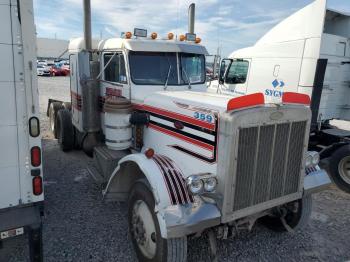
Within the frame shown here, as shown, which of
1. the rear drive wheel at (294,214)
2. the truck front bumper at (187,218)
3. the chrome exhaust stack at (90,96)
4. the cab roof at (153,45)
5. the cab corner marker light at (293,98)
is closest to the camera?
the truck front bumper at (187,218)

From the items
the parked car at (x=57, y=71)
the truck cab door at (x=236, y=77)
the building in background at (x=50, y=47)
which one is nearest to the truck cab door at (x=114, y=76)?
the truck cab door at (x=236, y=77)

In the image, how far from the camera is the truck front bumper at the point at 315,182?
3682 millimetres

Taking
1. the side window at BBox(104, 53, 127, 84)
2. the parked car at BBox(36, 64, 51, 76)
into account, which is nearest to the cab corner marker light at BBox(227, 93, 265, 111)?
the side window at BBox(104, 53, 127, 84)

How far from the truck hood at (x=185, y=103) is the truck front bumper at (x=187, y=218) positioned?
3.27 ft

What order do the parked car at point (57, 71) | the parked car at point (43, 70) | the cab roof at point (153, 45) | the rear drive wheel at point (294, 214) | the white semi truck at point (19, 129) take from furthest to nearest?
the parked car at point (57, 71) < the parked car at point (43, 70) < the cab roof at point (153, 45) < the rear drive wheel at point (294, 214) < the white semi truck at point (19, 129)

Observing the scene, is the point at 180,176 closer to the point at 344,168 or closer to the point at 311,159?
the point at 311,159

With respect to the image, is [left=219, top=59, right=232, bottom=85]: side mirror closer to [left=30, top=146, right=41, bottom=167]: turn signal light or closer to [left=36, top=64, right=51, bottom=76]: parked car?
[left=30, top=146, right=41, bottom=167]: turn signal light

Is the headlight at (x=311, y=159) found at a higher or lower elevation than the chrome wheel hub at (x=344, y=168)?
higher

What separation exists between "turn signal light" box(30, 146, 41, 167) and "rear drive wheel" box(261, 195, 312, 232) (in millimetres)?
2911

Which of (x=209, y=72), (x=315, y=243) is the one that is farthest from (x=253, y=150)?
(x=209, y=72)

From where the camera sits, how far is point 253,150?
3.05m

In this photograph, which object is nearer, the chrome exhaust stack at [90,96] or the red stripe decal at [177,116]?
the red stripe decal at [177,116]

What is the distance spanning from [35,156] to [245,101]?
2.10m

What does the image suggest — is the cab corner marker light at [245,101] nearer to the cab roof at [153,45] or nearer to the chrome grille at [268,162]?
the chrome grille at [268,162]
